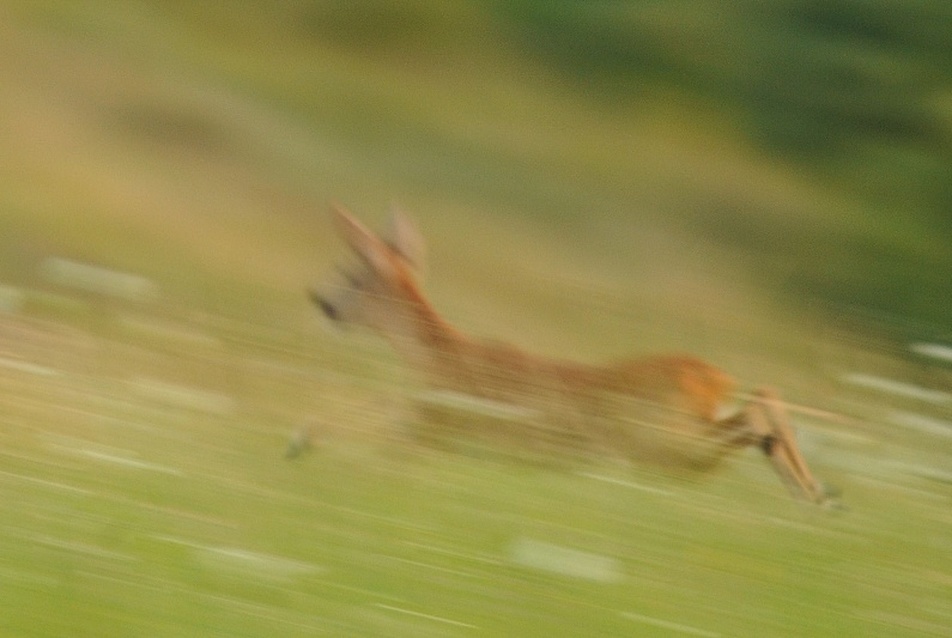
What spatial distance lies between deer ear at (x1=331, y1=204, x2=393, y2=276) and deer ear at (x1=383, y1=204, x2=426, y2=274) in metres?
0.04

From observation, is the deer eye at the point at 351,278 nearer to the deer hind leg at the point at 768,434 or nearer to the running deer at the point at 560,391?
the running deer at the point at 560,391

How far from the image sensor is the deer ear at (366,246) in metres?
2.69

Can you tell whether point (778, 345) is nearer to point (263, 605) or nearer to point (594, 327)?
point (594, 327)

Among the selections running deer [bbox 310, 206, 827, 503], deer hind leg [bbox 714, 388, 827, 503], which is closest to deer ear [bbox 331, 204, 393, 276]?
running deer [bbox 310, 206, 827, 503]

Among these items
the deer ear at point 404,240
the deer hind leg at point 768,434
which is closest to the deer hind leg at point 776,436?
the deer hind leg at point 768,434

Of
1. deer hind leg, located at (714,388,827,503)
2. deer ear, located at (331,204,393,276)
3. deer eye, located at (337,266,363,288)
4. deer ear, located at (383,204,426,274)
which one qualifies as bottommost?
deer hind leg, located at (714,388,827,503)

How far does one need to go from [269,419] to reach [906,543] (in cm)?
84

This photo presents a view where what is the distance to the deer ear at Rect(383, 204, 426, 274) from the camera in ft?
9.05

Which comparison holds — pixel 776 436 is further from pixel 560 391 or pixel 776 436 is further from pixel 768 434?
pixel 560 391

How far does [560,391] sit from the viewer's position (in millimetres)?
2410

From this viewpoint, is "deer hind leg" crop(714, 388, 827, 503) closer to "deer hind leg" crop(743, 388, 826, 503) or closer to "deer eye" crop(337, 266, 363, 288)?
"deer hind leg" crop(743, 388, 826, 503)


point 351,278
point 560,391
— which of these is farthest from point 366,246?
point 560,391

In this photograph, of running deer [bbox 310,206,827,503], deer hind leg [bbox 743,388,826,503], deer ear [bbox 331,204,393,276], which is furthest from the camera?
deer ear [bbox 331,204,393,276]

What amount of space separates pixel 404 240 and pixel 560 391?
48cm
